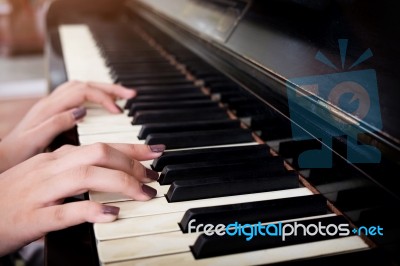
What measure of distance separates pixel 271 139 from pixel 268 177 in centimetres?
20

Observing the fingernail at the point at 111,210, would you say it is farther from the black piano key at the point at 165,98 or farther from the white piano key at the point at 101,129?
the black piano key at the point at 165,98

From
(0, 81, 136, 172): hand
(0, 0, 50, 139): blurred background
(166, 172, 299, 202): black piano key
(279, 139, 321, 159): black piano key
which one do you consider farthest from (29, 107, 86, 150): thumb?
(0, 0, 50, 139): blurred background

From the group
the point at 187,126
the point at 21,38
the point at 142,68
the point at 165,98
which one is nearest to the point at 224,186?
the point at 187,126

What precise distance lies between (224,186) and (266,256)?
210 mm

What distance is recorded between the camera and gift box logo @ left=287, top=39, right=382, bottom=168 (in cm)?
74

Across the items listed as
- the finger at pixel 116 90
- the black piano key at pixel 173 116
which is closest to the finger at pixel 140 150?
the black piano key at pixel 173 116

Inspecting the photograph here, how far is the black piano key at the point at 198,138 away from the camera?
113 centimetres

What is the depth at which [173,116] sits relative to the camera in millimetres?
1297

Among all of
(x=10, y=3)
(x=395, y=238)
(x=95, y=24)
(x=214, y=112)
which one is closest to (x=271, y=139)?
(x=214, y=112)

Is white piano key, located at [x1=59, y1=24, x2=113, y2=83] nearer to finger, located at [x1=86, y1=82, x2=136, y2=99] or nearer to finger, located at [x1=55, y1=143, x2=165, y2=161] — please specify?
finger, located at [x1=86, y1=82, x2=136, y2=99]

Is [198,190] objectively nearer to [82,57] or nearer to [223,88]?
[223,88]

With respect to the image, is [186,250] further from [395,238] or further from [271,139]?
[271,139]

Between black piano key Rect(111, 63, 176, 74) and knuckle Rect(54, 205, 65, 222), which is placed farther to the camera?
black piano key Rect(111, 63, 176, 74)

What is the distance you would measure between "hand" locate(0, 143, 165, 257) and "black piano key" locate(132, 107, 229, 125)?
373 mm
